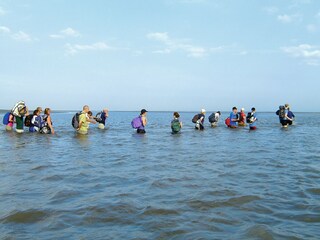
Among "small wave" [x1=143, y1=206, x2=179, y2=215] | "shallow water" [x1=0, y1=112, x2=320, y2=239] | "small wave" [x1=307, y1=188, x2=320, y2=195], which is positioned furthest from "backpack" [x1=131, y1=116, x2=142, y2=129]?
"small wave" [x1=143, y1=206, x2=179, y2=215]

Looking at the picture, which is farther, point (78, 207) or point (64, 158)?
point (64, 158)

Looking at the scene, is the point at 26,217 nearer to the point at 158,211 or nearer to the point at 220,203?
the point at 158,211

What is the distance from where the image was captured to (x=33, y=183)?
295 inches

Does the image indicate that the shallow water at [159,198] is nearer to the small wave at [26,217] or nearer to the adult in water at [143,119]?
the small wave at [26,217]

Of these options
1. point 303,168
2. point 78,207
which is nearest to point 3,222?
point 78,207

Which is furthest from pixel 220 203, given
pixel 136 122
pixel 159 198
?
pixel 136 122

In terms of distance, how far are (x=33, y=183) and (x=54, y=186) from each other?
0.62 metres

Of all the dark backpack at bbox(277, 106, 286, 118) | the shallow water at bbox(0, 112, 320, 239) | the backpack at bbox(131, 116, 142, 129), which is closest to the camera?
the shallow water at bbox(0, 112, 320, 239)

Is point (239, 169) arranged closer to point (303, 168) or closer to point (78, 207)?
point (303, 168)

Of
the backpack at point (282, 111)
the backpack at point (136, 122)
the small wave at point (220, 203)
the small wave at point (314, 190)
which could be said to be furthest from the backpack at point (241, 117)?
the small wave at point (220, 203)

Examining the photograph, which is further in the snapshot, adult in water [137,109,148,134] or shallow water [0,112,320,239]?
adult in water [137,109,148,134]

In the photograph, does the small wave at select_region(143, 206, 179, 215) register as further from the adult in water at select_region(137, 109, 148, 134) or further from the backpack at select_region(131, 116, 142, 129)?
the backpack at select_region(131, 116, 142, 129)

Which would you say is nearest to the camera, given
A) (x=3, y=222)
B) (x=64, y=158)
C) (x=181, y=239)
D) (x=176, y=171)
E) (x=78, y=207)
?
(x=181, y=239)

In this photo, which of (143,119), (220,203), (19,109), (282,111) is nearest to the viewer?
(220,203)
